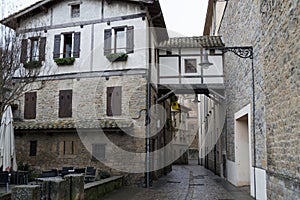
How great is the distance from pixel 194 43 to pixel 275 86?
871cm

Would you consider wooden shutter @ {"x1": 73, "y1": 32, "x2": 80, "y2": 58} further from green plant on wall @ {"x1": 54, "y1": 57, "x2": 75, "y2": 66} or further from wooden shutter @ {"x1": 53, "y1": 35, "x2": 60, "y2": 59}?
wooden shutter @ {"x1": 53, "y1": 35, "x2": 60, "y2": 59}

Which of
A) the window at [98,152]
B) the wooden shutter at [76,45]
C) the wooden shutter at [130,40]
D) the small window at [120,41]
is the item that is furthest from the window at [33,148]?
the wooden shutter at [130,40]

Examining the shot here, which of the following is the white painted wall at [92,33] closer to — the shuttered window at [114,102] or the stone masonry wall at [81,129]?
the stone masonry wall at [81,129]

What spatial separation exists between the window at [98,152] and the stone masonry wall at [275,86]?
5.36 m

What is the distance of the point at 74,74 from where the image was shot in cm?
1321

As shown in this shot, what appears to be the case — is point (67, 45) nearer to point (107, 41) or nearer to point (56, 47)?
point (56, 47)

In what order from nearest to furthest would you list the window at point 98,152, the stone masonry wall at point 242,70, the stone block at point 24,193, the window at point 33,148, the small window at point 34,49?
the stone block at point 24,193 → the stone masonry wall at point 242,70 → the small window at point 34,49 → the window at point 98,152 → the window at point 33,148

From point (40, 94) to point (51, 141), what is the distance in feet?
6.61

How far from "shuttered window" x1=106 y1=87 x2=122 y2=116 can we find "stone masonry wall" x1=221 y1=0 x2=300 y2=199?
453cm

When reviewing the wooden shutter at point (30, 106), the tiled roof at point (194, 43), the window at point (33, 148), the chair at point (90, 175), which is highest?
the tiled roof at point (194, 43)

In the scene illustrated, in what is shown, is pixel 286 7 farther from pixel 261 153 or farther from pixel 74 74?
pixel 74 74

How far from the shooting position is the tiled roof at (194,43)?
1499 centimetres

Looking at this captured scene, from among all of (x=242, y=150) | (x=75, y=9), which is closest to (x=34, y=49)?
(x=75, y=9)

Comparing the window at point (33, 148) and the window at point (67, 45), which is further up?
the window at point (67, 45)
